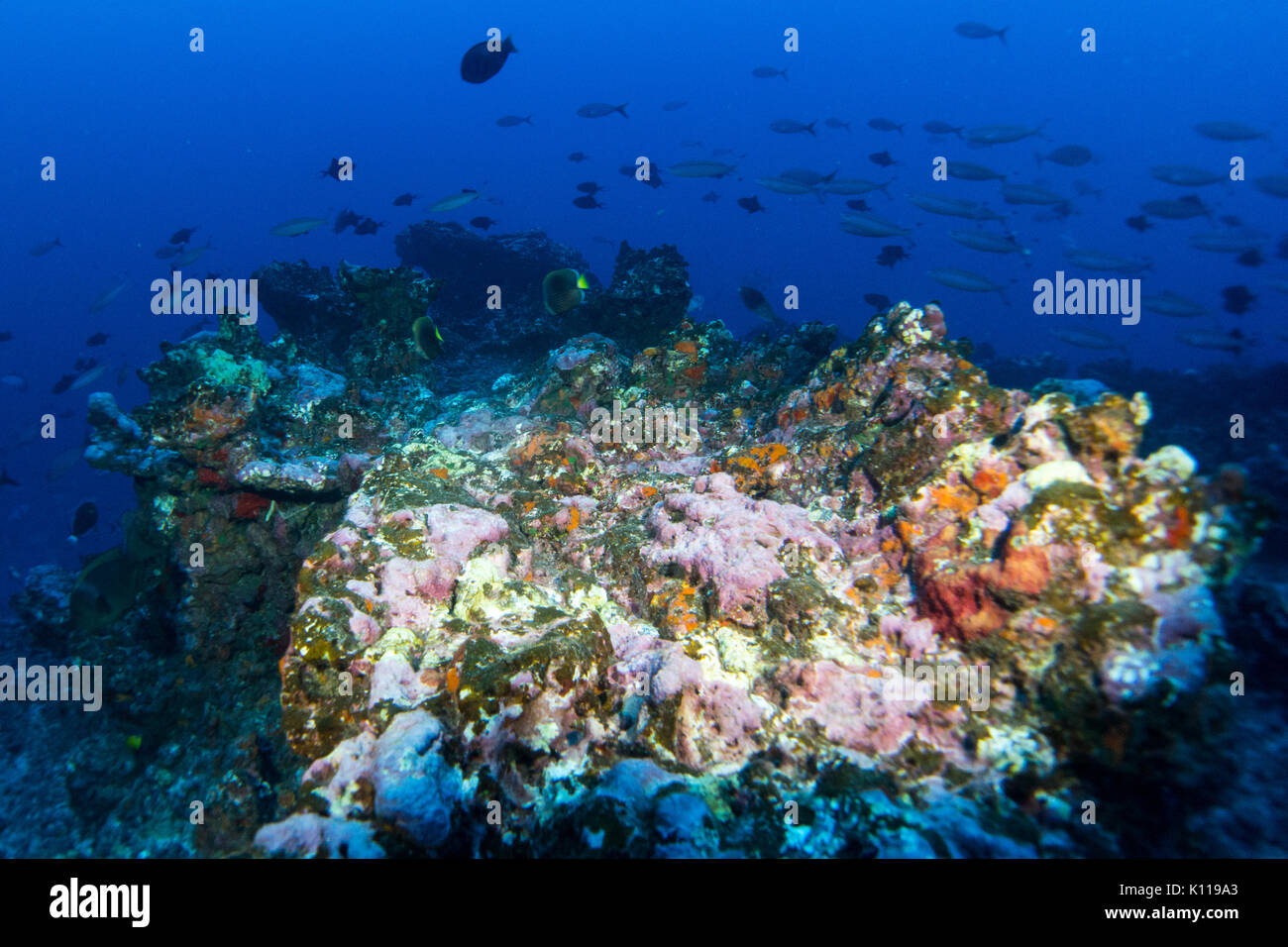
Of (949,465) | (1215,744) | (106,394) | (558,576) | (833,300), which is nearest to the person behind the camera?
(1215,744)

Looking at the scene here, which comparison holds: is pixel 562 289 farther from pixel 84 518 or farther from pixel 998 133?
pixel 998 133

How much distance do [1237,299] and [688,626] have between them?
12.0 metres

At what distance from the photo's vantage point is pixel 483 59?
723 cm

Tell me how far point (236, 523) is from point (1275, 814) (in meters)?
7.70

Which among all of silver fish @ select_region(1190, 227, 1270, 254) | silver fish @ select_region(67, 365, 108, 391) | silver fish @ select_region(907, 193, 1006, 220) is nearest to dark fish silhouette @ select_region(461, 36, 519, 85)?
silver fish @ select_region(907, 193, 1006, 220)

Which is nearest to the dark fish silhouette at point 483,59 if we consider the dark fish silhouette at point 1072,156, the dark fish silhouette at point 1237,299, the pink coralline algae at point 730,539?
the pink coralline algae at point 730,539

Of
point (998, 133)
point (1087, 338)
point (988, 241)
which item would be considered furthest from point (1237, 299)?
point (998, 133)

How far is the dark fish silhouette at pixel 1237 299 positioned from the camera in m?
9.07

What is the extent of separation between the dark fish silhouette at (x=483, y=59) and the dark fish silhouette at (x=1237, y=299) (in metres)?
12.1

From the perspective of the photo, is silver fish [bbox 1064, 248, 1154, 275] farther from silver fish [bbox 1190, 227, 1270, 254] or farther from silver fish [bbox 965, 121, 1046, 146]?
silver fish [bbox 965, 121, 1046, 146]

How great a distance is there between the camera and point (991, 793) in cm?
261

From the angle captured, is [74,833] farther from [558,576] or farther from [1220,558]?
[1220,558]

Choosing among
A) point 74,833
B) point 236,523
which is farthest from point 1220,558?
point 74,833
